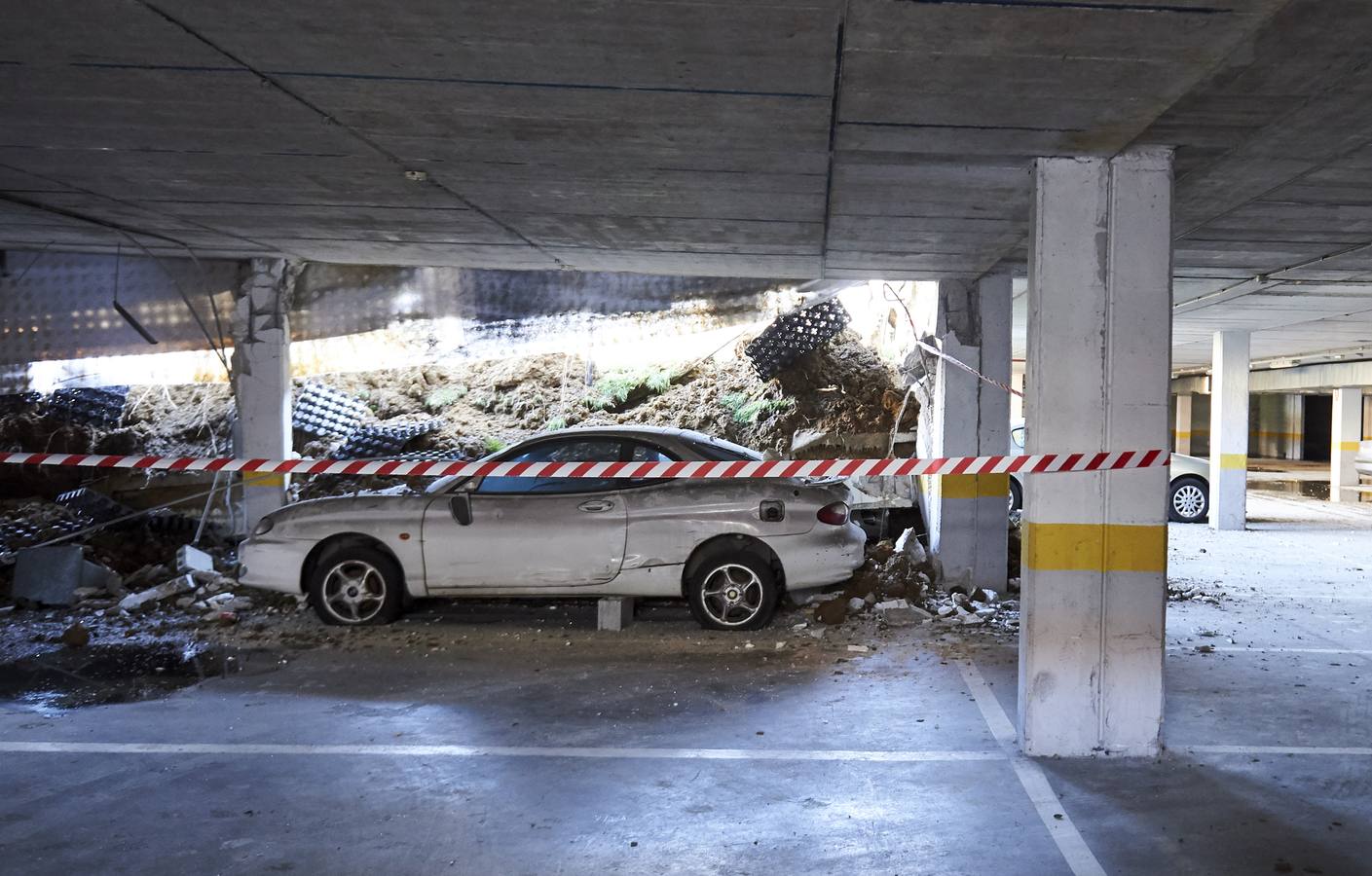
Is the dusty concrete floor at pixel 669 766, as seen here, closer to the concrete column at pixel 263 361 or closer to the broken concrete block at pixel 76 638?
the broken concrete block at pixel 76 638

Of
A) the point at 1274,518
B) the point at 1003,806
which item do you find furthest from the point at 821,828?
the point at 1274,518

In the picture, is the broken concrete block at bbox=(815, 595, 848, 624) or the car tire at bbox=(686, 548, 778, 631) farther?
the broken concrete block at bbox=(815, 595, 848, 624)

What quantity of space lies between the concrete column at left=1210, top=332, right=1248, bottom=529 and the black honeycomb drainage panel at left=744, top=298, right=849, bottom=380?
6.02 metres

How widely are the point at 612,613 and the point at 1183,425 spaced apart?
27520 mm

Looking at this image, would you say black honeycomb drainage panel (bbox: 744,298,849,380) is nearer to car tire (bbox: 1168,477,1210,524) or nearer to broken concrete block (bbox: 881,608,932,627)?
broken concrete block (bbox: 881,608,932,627)

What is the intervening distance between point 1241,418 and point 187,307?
14027 mm

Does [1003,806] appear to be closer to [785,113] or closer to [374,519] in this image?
[785,113]

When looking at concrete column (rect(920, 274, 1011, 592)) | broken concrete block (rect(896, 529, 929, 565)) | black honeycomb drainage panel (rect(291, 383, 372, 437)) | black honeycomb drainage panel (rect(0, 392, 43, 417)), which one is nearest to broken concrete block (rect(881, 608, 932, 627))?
concrete column (rect(920, 274, 1011, 592))

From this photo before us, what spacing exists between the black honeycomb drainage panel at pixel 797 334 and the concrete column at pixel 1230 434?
602 centimetres

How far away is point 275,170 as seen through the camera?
215 inches

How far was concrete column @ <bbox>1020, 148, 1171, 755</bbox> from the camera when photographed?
459 cm

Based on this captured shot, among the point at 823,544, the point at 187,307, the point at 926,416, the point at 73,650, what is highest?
the point at 187,307

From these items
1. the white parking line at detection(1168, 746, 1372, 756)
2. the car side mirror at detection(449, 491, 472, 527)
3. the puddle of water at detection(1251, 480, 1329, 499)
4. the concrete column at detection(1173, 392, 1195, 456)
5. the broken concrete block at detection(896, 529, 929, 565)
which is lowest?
the white parking line at detection(1168, 746, 1372, 756)

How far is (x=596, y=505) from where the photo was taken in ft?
22.8
